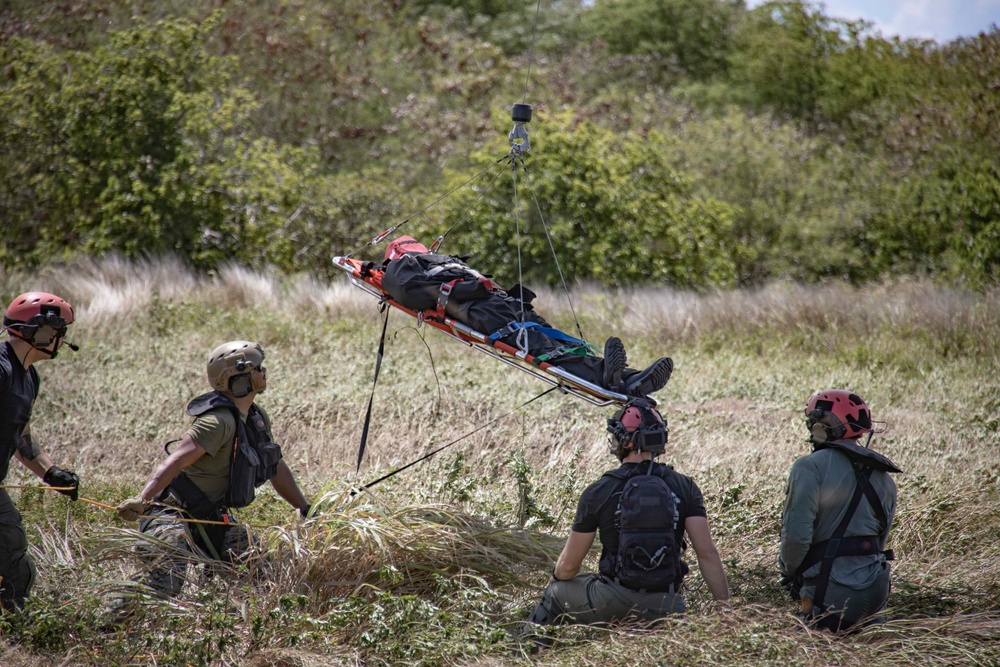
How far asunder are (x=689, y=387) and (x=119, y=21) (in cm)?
1739

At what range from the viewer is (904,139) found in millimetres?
19203

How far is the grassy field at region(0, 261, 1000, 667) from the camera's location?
4500 mm

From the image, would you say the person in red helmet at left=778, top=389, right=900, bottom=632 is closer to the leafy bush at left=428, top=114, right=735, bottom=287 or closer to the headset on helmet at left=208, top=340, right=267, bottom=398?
the headset on helmet at left=208, top=340, right=267, bottom=398

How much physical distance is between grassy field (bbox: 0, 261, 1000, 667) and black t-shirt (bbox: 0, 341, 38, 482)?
2.34 feet

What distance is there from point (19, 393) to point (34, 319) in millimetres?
382

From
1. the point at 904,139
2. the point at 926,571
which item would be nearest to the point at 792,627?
the point at 926,571

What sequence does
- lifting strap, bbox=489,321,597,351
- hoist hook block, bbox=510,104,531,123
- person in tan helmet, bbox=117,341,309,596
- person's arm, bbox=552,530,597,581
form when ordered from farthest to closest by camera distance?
hoist hook block, bbox=510,104,531,123, lifting strap, bbox=489,321,597,351, person in tan helmet, bbox=117,341,309,596, person's arm, bbox=552,530,597,581

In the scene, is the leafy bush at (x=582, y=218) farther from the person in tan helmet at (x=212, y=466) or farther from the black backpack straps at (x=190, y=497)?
the black backpack straps at (x=190, y=497)

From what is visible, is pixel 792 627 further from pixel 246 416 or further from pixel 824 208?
pixel 824 208

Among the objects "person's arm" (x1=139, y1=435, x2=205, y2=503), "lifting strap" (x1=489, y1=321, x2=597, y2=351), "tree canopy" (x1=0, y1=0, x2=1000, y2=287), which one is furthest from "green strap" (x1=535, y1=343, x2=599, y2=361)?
"tree canopy" (x1=0, y1=0, x2=1000, y2=287)

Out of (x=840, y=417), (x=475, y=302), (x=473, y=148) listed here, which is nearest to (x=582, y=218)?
(x=473, y=148)

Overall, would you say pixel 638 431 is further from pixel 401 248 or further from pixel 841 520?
pixel 401 248

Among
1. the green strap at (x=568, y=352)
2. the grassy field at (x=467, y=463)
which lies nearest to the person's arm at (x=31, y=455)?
the grassy field at (x=467, y=463)

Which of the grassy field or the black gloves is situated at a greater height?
the black gloves
